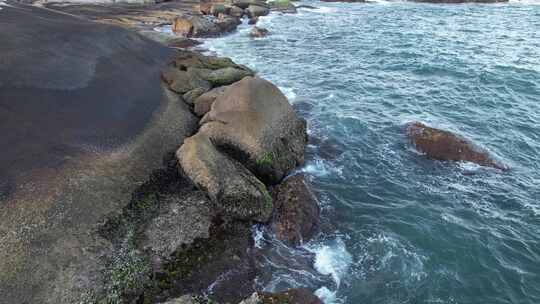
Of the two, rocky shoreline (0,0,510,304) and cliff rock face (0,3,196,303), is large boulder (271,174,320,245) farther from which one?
cliff rock face (0,3,196,303)

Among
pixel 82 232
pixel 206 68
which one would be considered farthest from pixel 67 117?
pixel 206 68

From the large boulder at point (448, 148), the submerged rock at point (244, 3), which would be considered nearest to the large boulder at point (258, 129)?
the large boulder at point (448, 148)

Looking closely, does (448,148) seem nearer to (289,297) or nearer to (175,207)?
(289,297)

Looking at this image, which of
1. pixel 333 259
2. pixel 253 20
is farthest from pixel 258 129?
pixel 253 20

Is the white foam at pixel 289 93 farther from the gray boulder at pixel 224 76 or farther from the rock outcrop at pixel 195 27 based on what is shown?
the rock outcrop at pixel 195 27

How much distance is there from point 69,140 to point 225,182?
7438 mm

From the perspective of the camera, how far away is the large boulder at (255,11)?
69000 mm

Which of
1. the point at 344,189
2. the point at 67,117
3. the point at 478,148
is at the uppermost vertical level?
the point at 67,117

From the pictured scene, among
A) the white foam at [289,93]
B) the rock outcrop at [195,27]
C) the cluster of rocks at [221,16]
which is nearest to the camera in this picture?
the white foam at [289,93]

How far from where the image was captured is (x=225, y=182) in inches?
685

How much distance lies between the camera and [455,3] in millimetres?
87000

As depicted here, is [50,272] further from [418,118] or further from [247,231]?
[418,118]

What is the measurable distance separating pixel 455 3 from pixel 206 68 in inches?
3051

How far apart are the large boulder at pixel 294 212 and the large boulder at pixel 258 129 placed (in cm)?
114
